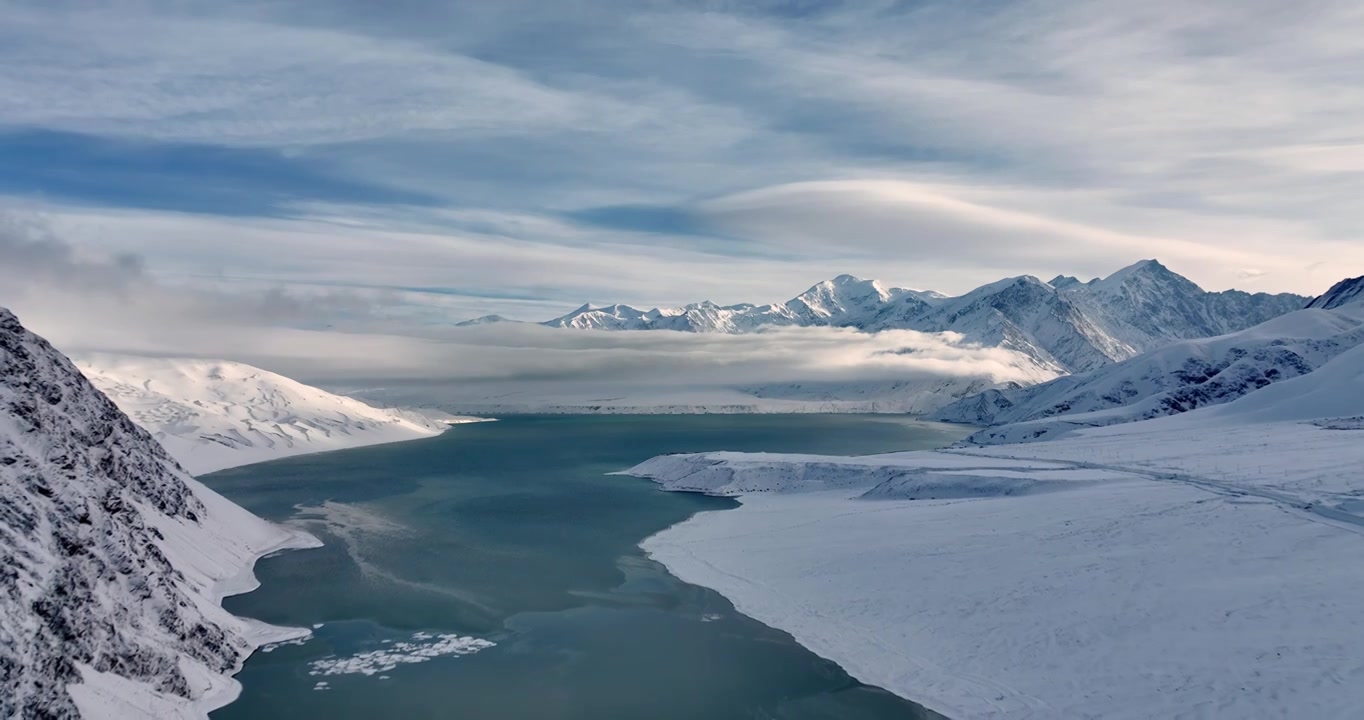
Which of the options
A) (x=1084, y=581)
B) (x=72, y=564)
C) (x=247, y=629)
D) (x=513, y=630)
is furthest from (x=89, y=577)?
(x=1084, y=581)

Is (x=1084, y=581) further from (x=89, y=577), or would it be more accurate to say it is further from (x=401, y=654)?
(x=89, y=577)

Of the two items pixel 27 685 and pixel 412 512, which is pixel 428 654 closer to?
pixel 27 685

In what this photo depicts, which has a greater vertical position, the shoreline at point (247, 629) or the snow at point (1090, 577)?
the snow at point (1090, 577)

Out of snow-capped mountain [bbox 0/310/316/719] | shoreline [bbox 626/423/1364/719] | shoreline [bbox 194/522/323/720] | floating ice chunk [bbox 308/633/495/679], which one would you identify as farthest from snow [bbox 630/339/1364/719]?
snow-capped mountain [bbox 0/310/316/719]

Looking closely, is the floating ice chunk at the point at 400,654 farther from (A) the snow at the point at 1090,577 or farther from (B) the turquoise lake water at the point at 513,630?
(A) the snow at the point at 1090,577

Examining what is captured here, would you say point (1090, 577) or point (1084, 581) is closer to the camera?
point (1084, 581)

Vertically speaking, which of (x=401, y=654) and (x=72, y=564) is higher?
(x=72, y=564)

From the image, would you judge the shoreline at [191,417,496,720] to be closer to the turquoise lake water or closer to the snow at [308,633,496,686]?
the turquoise lake water

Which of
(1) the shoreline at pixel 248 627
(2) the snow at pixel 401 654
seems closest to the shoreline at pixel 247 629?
(1) the shoreline at pixel 248 627
